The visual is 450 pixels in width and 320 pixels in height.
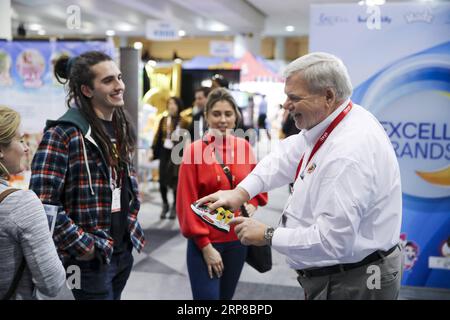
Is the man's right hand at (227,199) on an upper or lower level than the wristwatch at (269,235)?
upper

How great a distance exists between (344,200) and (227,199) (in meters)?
0.41

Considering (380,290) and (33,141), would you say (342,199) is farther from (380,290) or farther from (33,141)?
(33,141)

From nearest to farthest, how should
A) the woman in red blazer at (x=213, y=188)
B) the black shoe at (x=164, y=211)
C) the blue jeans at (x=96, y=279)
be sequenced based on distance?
1. the blue jeans at (x=96, y=279)
2. the woman in red blazer at (x=213, y=188)
3. the black shoe at (x=164, y=211)

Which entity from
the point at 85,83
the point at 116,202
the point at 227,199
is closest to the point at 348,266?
the point at 227,199

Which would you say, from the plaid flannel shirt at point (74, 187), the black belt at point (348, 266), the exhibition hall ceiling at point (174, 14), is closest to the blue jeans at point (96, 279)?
the plaid flannel shirt at point (74, 187)

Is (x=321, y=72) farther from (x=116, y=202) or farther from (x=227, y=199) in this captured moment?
(x=116, y=202)

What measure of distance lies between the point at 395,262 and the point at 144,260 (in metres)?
2.98

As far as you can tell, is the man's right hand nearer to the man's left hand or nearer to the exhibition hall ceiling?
the man's left hand

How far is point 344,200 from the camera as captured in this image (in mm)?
1201

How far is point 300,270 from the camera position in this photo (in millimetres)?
1509

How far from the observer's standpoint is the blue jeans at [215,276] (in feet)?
7.24

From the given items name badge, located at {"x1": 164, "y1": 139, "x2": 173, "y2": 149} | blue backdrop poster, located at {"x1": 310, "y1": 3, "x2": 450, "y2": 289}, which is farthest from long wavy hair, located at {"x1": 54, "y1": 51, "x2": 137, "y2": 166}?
name badge, located at {"x1": 164, "y1": 139, "x2": 173, "y2": 149}

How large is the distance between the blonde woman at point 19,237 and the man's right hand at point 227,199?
48 centimetres

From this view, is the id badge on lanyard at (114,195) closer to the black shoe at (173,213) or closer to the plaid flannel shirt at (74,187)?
the plaid flannel shirt at (74,187)
